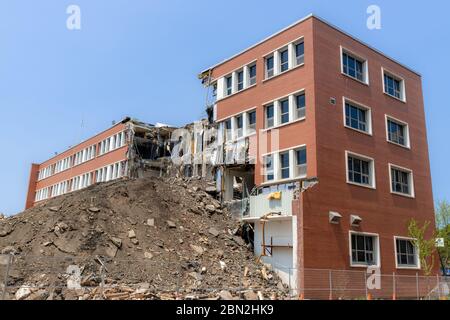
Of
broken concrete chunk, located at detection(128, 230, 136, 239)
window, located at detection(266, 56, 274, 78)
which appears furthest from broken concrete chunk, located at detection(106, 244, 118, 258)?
window, located at detection(266, 56, 274, 78)

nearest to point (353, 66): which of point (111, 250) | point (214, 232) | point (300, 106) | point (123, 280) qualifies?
point (300, 106)

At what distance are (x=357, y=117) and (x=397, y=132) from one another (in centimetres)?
481

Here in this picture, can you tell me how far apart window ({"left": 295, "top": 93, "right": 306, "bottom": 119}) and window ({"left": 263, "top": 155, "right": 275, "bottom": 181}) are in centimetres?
328

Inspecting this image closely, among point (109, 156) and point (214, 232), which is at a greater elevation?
point (109, 156)

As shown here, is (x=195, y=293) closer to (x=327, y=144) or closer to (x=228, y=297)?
(x=228, y=297)

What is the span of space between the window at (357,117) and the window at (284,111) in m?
3.90

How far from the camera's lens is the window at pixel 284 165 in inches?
1058

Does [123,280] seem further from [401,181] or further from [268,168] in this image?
[401,181]

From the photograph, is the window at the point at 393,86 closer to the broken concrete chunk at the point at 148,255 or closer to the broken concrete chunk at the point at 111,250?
the broken concrete chunk at the point at 148,255

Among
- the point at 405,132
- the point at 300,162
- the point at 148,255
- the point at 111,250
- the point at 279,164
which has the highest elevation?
the point at 405,132

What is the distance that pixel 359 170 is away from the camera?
27891 mm

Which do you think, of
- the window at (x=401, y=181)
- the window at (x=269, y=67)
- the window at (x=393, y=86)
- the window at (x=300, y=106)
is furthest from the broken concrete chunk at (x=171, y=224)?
the window at (x=393, y=86)

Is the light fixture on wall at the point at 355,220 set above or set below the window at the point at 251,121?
below
